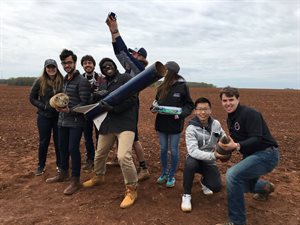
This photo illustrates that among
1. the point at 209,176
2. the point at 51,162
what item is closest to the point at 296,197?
the point at 209,176

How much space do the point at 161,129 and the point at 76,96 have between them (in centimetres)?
145

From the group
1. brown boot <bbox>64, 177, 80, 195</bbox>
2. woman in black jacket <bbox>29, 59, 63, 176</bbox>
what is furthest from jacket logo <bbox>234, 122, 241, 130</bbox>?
woman in black jacket <bbox>29, 59, 63, 176</bbox>

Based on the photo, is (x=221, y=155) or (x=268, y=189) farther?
(x=268, y=189)

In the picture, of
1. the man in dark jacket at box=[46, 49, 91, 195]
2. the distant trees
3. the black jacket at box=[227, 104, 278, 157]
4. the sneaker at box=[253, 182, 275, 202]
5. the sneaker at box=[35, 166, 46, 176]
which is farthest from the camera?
the distant trees

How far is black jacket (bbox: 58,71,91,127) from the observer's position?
5.13 metres

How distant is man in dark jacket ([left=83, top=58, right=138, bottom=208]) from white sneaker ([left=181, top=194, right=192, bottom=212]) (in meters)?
0.71

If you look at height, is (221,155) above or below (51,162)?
above

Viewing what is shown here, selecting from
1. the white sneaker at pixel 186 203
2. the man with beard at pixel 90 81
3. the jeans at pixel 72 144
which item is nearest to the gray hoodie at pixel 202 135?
the white sneaker at pixel 186 203

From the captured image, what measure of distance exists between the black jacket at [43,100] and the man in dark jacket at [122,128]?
1192 mm

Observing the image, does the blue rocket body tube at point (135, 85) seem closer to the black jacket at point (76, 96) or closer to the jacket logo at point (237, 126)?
the black jacket at point (76, 96)

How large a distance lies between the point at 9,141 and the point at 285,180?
6.86 meters

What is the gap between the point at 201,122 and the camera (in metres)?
4.75

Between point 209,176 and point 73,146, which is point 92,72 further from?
point 209,176

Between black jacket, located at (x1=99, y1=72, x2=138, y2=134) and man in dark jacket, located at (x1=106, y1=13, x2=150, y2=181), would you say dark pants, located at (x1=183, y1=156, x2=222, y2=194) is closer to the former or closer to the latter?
black jacket, located at (x1=99, y1=72, x2=138, y2=134)
